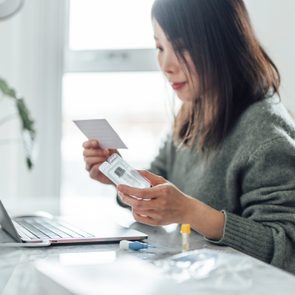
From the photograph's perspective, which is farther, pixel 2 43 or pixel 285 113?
pixel 2 43

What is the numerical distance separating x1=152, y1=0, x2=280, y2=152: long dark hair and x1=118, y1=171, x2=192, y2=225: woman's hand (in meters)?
0.28

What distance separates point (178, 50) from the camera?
4.51 ft

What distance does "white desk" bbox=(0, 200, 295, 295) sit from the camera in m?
0.74

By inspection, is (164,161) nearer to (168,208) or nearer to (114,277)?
(168,208)

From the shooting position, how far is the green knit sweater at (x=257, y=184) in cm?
113

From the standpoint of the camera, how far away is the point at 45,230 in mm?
1167

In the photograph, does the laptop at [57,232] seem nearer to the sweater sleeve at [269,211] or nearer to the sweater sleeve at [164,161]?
the sweater sleeve at [269,211]

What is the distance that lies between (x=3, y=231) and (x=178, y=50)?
535 millimetres

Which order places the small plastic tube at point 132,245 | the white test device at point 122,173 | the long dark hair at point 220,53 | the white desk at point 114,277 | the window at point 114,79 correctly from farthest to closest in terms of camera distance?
the window at point 114,79 → the long dark hair at point 220,53 → the white test device at point 122,173 → the small plastic tube at point 132,245 → the white desk at point 114,277

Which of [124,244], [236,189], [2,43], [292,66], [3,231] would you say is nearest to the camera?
[124,244]

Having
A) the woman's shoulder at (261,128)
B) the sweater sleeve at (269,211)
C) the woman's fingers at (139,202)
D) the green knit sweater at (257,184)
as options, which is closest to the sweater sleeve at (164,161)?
the green knit sweater at (257,184)

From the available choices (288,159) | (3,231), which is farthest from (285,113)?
(3,231)

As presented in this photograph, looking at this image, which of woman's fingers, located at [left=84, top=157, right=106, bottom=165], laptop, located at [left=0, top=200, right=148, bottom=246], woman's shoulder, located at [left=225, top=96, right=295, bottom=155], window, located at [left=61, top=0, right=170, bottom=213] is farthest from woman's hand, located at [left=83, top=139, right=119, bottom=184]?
window, located at [left=61, top=0, right=170, bottom=213]

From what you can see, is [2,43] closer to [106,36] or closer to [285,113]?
[106,36]
